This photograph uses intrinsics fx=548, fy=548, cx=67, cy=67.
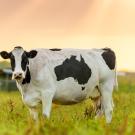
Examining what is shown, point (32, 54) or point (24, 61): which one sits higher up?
point (32, 54)

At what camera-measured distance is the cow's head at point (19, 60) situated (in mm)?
11289

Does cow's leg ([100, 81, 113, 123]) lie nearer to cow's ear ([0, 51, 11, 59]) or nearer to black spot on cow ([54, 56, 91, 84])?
black spot on cow ([54, 56, 91, 84])

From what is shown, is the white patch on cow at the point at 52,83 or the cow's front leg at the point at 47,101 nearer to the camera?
the cow's front leg at the point at 47,101

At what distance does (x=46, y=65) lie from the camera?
475 inches

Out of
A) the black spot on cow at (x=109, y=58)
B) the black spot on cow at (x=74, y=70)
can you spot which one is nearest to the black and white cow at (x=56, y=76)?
the black spot on cow at (x=74, y=70)

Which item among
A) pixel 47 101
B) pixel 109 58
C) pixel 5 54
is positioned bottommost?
pixel 47 101

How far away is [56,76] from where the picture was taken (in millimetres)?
12172

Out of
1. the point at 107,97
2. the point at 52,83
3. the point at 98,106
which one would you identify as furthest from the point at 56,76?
the point at 98,106

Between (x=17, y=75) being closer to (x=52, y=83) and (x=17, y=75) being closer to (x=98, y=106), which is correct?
(x=52, y=83)

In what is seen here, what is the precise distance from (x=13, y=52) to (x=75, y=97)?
1919mm

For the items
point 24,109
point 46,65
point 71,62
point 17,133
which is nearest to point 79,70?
point 71,62

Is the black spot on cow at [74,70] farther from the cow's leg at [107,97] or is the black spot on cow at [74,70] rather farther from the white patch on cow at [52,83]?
the cow's leg at [107,97]

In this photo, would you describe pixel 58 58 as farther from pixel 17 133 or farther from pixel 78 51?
pixel 17 133

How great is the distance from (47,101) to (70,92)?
35.4 inches
